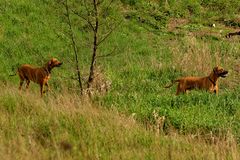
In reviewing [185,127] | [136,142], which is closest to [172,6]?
[185,127]

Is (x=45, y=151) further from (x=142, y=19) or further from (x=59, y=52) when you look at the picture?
(x=142, y=19)

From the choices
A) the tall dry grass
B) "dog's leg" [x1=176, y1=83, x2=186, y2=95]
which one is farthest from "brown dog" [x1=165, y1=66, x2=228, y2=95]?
the tall dry grass

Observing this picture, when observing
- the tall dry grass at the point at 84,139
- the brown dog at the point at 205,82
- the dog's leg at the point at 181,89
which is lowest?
the dog's leg at the point at 181,89

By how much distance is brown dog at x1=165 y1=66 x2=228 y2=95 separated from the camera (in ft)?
30.5

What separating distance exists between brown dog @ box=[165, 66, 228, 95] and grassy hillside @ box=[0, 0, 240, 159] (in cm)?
37

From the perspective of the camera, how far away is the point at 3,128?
5.43 m

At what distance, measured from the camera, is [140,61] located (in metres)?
12.7

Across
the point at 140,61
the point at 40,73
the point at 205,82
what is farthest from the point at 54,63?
the point at 140,61

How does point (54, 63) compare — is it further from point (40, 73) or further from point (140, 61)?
point (140, 61)

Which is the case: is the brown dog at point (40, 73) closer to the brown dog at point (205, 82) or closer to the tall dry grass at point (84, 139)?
the brown dog at point (205, 82)

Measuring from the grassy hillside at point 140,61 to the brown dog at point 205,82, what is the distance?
37 centimetres

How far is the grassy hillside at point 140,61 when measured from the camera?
6293 mm

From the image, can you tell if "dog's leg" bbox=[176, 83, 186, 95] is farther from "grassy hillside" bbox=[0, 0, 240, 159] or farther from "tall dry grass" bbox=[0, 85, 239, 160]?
"tall dry grass" bbox=[0, 85, 239, 160]

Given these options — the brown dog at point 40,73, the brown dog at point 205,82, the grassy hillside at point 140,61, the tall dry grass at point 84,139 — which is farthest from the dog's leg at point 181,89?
the tall dry grass at point 84,139
